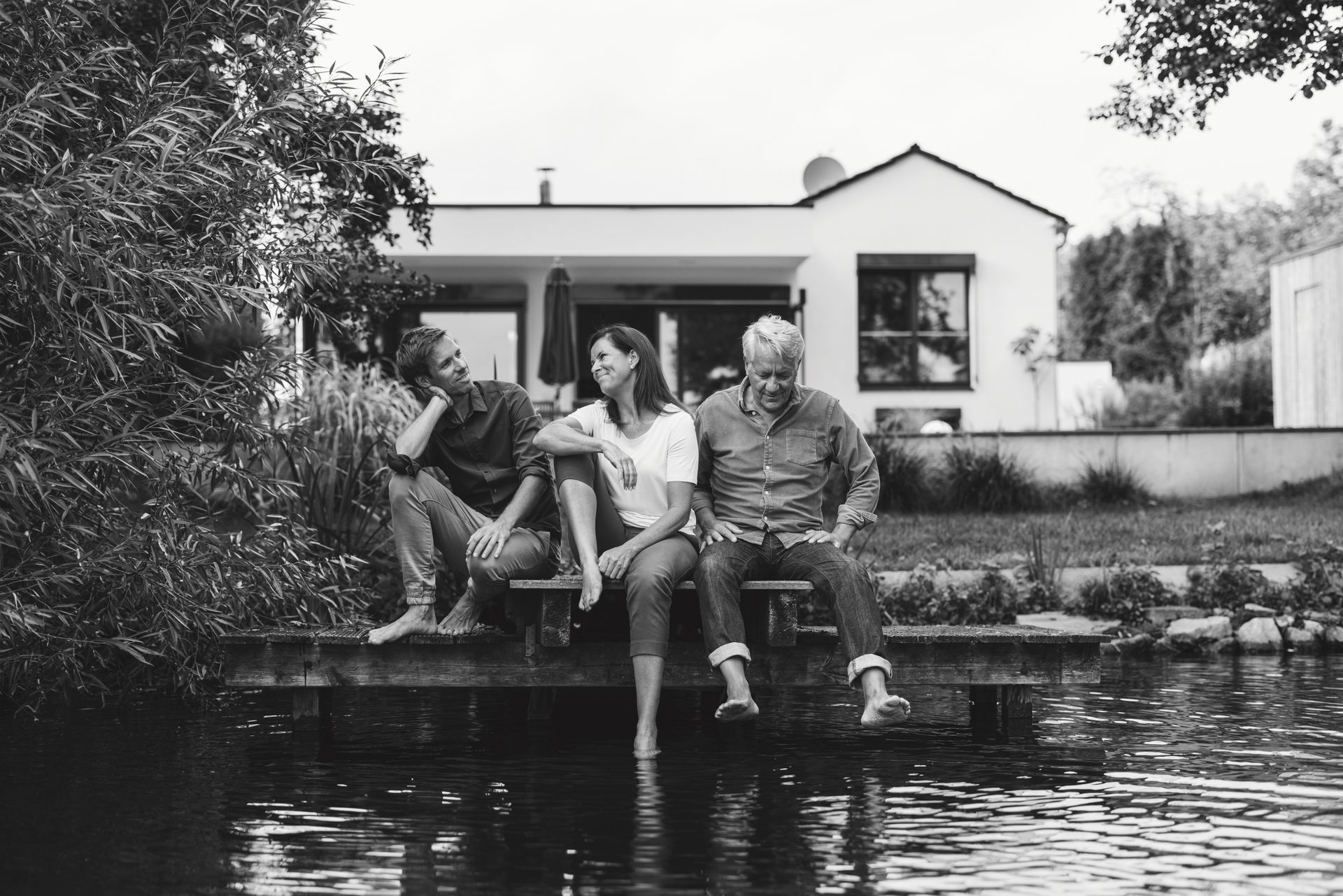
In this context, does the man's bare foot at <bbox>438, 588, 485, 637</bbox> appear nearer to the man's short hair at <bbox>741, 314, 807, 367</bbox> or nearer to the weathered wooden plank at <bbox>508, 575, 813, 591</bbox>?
the weathered wooden plank at <bbox>508, 575, 813, 591</bbox>

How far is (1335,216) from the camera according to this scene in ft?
155

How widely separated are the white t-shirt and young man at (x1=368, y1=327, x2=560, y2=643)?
0.82ft

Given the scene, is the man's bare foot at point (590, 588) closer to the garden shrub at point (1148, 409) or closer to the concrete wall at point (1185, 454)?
the concrete wall at point (1185, 454)

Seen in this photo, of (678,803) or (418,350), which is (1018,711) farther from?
(418,350)

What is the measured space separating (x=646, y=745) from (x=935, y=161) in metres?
17.2

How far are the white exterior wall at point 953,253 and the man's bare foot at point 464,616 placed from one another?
51.6 feet

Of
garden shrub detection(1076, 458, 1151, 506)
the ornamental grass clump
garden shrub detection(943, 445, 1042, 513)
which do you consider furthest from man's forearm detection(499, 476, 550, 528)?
garden shrub detection(1076, 458, 1151, 506)

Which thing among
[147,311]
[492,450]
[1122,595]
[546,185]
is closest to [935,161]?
[546,185]

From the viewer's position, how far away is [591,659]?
5.15m

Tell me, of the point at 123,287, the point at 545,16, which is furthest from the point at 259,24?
the point at 545,16

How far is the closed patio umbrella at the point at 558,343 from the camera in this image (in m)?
15.9

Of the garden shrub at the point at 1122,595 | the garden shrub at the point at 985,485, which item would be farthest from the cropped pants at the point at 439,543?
the garden shrub at the point at 985,485

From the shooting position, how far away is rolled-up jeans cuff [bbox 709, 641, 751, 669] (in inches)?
188

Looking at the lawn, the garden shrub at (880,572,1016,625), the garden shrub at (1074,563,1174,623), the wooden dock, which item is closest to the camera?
the wooden dock
